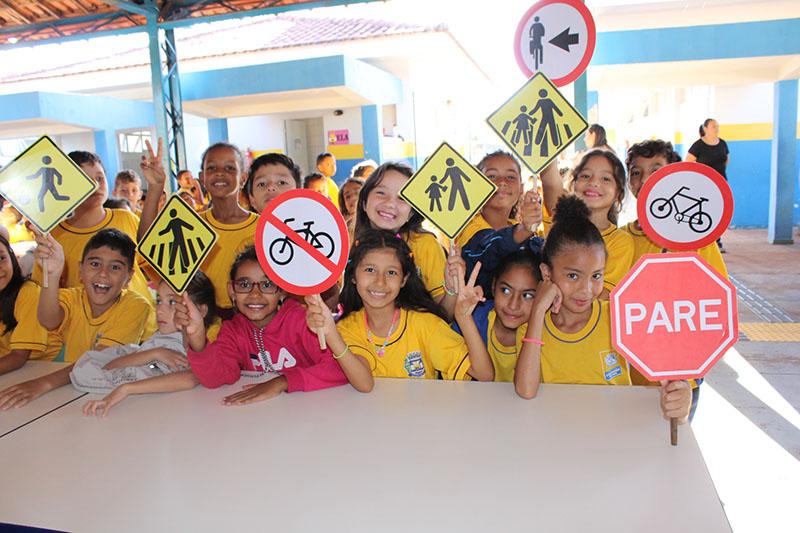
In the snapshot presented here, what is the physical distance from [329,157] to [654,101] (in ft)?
41.5

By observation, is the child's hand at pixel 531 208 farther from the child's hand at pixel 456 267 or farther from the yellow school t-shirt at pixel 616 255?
the child's hand at pixel 456 267

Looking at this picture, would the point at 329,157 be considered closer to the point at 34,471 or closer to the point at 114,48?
the point at 34,471

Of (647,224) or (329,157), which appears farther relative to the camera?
(329,157)

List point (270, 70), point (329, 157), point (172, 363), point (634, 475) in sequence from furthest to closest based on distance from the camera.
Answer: point (270, 70), point (329, 157), point (172, 363), point (634, 475)

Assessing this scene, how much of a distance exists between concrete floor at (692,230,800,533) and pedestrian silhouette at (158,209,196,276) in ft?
5.74

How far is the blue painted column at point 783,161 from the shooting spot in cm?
826

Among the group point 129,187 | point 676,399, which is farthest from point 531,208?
point 129,187

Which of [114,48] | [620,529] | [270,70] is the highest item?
[114,48]

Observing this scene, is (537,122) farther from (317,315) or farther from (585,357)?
(317,315)

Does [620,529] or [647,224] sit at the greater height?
[647,224]

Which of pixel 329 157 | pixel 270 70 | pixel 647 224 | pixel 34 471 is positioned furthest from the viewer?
pixel 270 70

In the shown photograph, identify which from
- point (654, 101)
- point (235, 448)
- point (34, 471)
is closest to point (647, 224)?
point (235, 448)

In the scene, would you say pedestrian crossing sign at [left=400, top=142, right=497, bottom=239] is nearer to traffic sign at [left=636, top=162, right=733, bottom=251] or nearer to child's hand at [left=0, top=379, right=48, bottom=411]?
traffic sign at [left=636, top=162, right=733, bottom=251]

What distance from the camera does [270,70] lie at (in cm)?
937
